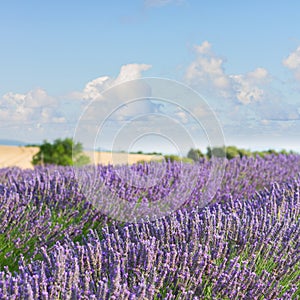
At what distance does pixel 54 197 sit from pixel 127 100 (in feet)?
3.61

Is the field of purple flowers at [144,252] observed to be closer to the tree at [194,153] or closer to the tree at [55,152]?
the tree at [194,153]

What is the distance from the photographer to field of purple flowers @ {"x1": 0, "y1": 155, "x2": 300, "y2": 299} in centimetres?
229

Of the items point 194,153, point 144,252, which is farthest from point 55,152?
point 144,252

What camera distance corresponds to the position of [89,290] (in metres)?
2.30

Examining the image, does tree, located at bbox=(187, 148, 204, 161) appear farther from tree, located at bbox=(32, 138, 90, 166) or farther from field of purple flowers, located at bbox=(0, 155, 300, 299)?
tree, located at bbox=(32, 138, 90, 166)

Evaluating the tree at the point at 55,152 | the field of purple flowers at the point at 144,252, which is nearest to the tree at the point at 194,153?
the field of purple flowers at the point at 144,252

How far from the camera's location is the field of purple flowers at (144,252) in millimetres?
2293

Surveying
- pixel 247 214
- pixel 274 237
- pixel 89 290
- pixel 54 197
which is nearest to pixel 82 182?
pixel 54 197

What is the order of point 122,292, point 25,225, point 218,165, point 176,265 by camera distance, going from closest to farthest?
point 122,292, point 176,265, point 25,225, point 218,165

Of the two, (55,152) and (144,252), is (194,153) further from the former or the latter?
(55,152)

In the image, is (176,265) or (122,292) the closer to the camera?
(122,292)

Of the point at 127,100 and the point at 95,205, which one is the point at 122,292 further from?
the point at 127,100

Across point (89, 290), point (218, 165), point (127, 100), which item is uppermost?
point (127, 100)

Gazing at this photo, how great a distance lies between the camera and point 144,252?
2.56m
